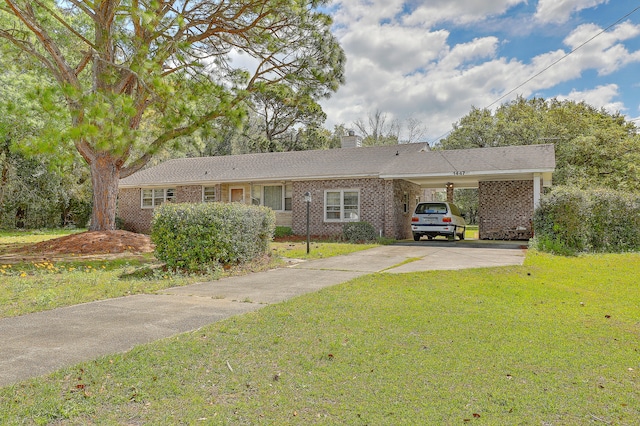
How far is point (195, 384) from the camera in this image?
3.35 m

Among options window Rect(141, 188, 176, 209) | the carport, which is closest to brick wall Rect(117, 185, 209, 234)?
window Rect(141, 188, 176, 209)

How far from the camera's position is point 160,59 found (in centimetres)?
1252

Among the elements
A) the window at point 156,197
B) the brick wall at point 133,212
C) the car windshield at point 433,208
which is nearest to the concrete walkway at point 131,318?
the car windshield at point 433,208

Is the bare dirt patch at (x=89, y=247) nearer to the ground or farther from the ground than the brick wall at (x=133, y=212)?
nearer to the ground

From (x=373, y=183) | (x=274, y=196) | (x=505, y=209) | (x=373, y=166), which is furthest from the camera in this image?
(x=274, y=196)

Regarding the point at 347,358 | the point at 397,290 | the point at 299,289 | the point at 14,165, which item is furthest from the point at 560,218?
the point at 14,165

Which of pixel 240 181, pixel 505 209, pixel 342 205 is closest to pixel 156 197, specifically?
pixel 240 181

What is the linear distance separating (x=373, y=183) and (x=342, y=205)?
69.7 inches

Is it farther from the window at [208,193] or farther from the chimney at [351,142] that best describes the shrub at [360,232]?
the window at [208,193]

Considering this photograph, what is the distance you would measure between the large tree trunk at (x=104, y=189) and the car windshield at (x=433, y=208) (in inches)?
471

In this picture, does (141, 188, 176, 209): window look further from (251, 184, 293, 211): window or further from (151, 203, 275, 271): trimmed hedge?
(151, 203, 275, 271): trimmed hedge

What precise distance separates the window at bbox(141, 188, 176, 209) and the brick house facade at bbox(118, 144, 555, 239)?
60mm

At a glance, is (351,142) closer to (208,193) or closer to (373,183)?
(373,183)

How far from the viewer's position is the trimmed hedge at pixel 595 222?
12.9 m
